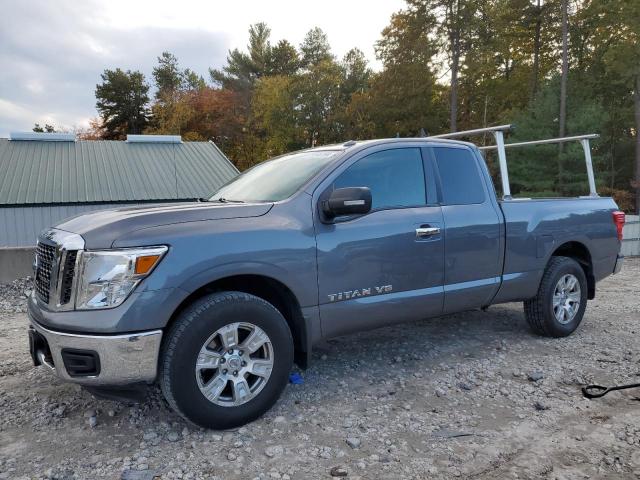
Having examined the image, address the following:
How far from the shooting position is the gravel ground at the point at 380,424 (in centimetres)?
279

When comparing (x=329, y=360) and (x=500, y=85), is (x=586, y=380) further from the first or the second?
(x=500, y=85)

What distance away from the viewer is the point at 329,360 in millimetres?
4500

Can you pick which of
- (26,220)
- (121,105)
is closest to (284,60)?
(121,105)

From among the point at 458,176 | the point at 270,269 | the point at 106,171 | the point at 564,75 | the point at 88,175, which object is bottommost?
the point at 270,269

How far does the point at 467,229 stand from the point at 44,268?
322cm

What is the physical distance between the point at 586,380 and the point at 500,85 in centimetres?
3504

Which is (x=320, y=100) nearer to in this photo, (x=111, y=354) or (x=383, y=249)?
(x=383, y=249)

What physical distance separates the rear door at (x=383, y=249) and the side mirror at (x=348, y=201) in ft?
0.50

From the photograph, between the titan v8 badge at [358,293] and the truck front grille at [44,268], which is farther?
the titan v8 badge at [358,293]

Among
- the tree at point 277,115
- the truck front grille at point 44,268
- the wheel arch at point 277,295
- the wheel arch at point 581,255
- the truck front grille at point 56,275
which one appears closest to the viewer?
the truck front grille at point 56,275

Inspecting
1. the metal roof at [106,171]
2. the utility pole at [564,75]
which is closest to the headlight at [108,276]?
the metal roof at [106,171]

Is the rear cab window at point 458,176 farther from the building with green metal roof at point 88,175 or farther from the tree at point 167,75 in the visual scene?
the tree at point 167,75

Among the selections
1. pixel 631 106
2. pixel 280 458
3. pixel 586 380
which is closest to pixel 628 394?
pixel 586 380

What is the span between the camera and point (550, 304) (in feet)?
16.3
